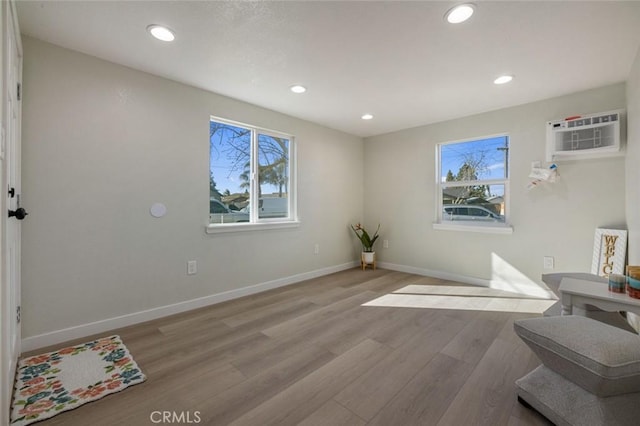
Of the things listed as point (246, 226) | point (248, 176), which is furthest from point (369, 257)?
point (248, 176)

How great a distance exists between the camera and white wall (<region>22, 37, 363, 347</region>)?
2018 mm

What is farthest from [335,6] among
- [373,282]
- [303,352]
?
[373,282]

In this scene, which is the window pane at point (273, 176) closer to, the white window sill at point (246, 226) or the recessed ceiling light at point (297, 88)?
the white window sill at point (246, 226)

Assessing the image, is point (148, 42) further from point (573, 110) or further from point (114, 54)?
point (573, 110)

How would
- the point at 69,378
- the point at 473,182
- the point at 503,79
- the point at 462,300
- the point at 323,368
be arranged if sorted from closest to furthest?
1. the point at 69,378
2. the point at 323,368
3. the point at 503,79
4. the point at 462,300
5. the point at 473,182

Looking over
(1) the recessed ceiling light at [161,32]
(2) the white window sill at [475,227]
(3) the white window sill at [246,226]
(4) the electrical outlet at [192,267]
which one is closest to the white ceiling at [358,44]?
(1) the recessed ceiling light at [161,32]

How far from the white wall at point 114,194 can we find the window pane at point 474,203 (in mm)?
2629

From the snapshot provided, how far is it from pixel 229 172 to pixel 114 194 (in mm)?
1136

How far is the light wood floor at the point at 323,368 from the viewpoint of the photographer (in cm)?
140

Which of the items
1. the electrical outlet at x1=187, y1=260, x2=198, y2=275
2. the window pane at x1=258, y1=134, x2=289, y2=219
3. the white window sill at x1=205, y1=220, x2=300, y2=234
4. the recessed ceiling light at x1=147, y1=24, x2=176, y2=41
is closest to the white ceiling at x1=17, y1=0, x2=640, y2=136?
the recessed ceiling light at x1=147, y1=24, x2=176, y2=41

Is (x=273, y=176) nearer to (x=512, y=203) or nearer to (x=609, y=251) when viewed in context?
(x=512, y=203)

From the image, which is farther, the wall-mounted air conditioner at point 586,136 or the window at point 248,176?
the window at point 248,176

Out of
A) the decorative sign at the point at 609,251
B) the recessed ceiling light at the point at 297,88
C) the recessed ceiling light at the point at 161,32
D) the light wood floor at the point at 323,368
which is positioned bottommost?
the light wood floor at the point at 323,368

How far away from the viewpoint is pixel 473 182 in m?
3.71
